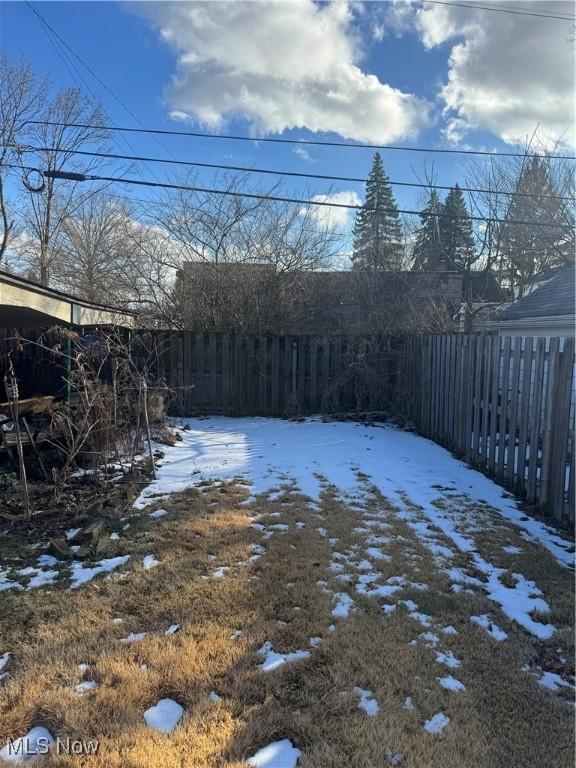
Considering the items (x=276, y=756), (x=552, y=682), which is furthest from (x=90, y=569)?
(x=552, y=682)

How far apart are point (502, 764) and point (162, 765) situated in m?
1.26

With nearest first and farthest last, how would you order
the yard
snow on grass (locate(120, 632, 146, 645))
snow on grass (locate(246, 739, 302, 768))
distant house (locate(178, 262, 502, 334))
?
snow on grass (locate(246, 739, 302, 768)) < the yard < snow on grass (locate(120, 632, 146, 645)) < distant house (locate(178, 262, 502, 334))

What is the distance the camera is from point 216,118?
31.4ft

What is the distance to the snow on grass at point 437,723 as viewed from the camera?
1.81 metres

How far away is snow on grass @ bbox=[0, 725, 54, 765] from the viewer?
1.67 metres

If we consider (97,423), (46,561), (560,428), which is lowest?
(46,561)

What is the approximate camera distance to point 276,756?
5.50 ft

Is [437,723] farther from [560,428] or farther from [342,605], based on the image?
[560,428]

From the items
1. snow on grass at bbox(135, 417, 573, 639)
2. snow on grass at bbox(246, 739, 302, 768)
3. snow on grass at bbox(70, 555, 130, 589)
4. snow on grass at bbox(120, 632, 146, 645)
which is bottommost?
snow on grass at bbox(70, 555, 130, 589)

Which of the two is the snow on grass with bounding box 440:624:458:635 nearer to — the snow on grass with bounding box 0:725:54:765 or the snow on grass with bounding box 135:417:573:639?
the snow on grass with bounding box 135:417:573:639

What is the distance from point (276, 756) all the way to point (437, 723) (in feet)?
2.24

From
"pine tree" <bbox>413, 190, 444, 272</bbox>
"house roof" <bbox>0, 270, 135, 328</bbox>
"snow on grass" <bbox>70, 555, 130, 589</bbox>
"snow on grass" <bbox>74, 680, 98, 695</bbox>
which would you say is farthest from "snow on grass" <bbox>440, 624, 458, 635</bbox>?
"pine tree" <bbox>413, 190, 444, 272</bbox>

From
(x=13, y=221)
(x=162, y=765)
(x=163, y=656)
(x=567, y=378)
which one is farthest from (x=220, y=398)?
(x=13, y=221)

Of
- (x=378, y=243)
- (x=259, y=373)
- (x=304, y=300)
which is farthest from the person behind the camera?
(x=378, y=243)
